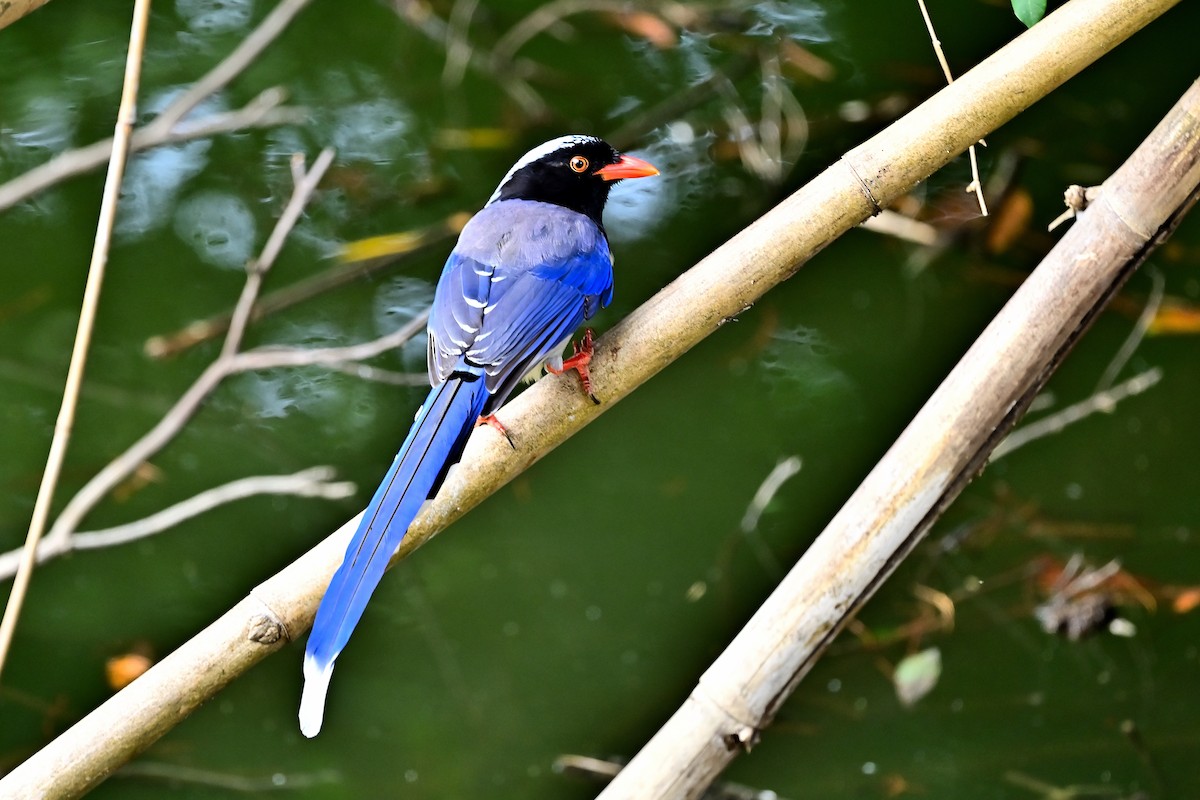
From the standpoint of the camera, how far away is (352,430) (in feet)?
12.5

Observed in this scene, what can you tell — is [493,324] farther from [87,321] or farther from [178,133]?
[178,133]

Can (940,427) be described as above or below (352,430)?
above

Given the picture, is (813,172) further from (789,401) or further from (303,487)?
(303,487)

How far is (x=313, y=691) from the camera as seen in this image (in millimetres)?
1584

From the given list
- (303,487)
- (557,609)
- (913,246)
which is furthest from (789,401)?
(303,487)

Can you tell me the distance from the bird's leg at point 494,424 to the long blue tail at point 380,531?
2 centimetres

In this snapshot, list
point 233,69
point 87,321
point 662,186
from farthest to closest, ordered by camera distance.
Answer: point 662,186 → point 233,69 → point 87,321

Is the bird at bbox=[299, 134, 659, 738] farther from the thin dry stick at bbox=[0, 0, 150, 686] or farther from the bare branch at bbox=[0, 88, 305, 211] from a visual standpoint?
the bare branch at bbox=[0, 88, 305, 211]

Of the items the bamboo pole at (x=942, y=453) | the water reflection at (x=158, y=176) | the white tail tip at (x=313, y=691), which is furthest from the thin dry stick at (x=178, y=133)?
the bamboo pole at (x=942, y=453)

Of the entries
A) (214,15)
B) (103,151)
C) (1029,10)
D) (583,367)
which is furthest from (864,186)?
(214,15)

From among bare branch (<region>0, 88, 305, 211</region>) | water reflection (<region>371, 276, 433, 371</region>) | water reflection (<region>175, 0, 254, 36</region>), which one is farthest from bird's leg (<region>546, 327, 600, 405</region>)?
water reflection (<region>175, 0, 254, 36</region>)

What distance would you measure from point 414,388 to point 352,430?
0.78 ft

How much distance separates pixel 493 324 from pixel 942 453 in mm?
781

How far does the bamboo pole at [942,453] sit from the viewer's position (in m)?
1.86
